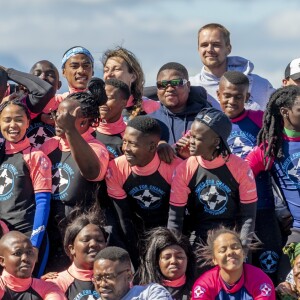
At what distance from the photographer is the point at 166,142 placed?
26.7 feet

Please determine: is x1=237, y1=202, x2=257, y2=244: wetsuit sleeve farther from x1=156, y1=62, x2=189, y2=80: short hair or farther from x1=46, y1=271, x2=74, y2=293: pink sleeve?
x1=156, y1=62, x2=189, y2=80: short hair

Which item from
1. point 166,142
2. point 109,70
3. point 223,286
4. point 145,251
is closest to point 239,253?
point 223,286

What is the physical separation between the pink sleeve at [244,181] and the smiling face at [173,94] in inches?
40.9

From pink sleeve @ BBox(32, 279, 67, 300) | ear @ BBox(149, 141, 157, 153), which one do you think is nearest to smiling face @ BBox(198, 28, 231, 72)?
ear @ BBox(149, 141, 157, 153)

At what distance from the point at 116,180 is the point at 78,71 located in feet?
5.03

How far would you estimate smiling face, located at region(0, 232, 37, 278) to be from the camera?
275 inches

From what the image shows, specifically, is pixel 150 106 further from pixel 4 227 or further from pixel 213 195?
pixel 4 227

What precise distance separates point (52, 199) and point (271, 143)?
1937 mm

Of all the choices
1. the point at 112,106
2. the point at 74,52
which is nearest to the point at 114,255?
the point at 112,106

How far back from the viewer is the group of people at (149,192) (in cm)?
716

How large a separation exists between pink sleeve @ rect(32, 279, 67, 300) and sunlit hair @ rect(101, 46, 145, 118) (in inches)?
→ 84.8

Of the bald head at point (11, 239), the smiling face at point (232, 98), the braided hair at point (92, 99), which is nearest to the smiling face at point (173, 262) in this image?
the bald head at point (11, 239)

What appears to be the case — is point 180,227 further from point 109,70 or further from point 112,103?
point 109,70

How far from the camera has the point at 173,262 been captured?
289 inches
